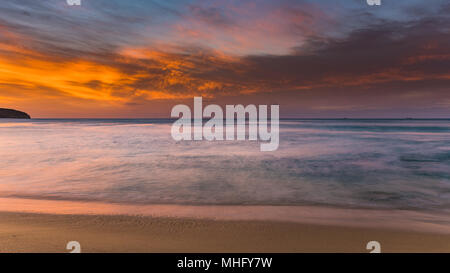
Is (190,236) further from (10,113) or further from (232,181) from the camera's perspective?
(10,113)

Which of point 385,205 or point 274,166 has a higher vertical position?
point 274,166

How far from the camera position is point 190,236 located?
3.65m

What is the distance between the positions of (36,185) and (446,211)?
1024cm

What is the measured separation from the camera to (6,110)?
15475cm

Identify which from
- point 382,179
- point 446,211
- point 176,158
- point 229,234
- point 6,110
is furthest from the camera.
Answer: point 6,110

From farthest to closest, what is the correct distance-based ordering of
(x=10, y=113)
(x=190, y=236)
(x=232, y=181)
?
(x=10, y=113), (x=232, y=181), (x=190, y=236)

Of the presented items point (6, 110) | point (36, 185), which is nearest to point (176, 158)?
point (36, 185)

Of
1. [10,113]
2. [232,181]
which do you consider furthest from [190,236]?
[10,113]

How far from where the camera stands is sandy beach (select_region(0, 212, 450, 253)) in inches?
130

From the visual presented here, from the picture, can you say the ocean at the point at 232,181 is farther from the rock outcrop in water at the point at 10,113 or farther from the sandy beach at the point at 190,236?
the rock outcrop in water at the point at 10,113

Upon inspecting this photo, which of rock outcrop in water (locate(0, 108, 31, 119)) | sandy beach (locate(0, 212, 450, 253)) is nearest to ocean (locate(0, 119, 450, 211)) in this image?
sandy beach (locate(0, 212, 450, 253))

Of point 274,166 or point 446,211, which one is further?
point 274,166
